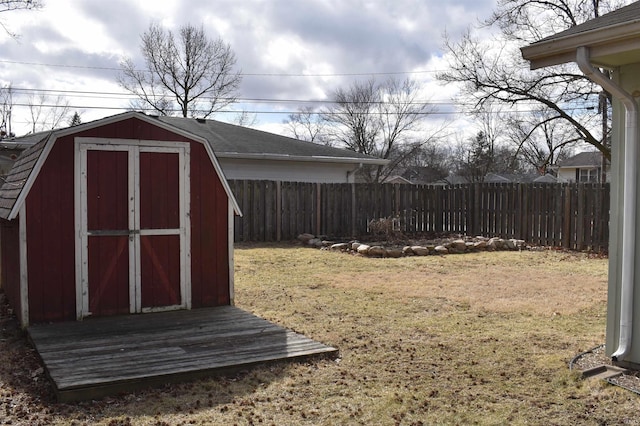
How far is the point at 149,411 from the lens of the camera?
376 centimetres

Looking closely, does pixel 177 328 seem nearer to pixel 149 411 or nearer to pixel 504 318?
pixel 149 411

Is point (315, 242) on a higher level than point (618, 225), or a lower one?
lower

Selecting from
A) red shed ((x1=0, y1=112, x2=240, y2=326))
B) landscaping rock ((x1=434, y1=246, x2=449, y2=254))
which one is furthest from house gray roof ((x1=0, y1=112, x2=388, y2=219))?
red shed ((x1=0, y1=112, x2=240, y2=326))

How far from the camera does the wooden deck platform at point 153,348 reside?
4.18 metres

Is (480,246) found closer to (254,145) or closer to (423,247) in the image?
(423,247)

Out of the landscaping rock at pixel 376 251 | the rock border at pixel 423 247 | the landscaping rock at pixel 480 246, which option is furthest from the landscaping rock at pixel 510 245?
the landscaping rock at pixel 376 251

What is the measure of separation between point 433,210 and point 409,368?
12065mm

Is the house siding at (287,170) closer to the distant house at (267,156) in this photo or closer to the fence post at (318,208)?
the distant house at (267,156)

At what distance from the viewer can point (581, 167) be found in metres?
43.9

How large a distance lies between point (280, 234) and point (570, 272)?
24.4 feet

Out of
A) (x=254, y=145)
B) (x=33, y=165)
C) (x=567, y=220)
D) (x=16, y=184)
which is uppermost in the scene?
(x=254, y=145)

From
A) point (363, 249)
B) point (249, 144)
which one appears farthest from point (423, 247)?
point (249, 144)

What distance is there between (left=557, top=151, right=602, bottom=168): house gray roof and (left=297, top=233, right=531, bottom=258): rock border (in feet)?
106

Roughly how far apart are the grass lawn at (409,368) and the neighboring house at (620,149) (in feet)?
1.74
